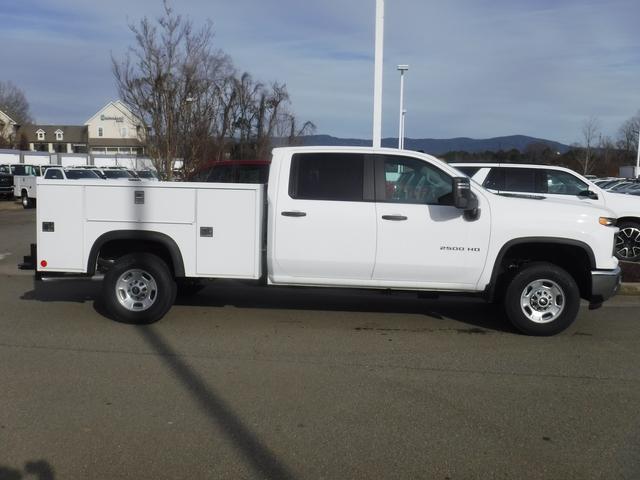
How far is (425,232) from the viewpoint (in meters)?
6.68

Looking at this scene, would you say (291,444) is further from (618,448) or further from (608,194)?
(608,194)

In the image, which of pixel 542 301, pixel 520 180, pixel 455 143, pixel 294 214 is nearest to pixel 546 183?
pixel 520 180

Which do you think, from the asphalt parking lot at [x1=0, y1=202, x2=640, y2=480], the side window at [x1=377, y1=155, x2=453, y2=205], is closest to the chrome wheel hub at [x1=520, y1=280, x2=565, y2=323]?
the asphalt parking lot at [x1=0, y1=202, x2=640, y2=480]

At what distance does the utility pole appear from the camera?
11664mm

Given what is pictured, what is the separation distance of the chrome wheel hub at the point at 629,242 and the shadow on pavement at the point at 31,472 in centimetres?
1054

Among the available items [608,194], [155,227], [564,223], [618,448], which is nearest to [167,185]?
[155,227]

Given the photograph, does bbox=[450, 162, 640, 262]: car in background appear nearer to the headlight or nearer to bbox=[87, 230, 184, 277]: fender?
the headlight

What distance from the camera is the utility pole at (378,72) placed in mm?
11664

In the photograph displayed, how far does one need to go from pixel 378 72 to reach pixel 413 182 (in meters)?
5.99

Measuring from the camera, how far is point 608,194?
37.2ft

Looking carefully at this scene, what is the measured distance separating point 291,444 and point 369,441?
0.51 m

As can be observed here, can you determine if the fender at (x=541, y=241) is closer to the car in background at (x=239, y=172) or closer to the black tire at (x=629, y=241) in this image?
the car in background at (x=239, y=172)

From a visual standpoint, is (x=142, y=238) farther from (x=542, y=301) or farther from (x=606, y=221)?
(x=606, y=221)

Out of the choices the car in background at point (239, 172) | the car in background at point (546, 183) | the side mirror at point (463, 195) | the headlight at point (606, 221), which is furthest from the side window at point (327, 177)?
the car in background at point (546, 183)
